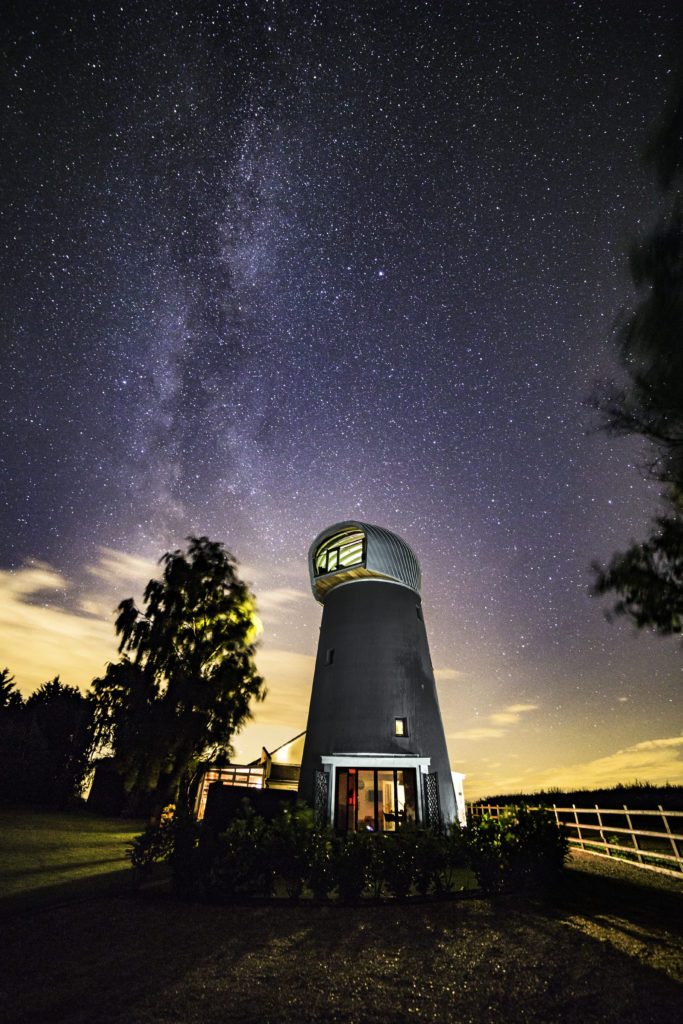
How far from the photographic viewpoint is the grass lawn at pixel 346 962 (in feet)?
17.0

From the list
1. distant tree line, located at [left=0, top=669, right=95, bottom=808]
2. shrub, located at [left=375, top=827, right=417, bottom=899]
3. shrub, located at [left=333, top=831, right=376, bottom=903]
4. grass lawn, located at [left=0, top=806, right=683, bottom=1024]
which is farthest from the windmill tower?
distant tree line, located at [left=0, top=669, right=95, bottom=808]

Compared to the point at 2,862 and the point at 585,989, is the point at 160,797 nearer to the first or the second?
the point at 2,862

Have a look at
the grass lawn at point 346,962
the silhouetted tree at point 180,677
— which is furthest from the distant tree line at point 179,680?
the grass lawn at point 346,962

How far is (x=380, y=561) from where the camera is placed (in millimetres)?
18875

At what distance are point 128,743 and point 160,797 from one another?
8.36ft

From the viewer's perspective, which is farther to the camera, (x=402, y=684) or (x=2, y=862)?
(x=402, y=684)

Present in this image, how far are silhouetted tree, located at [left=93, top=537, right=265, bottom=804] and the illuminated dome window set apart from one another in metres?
4.42

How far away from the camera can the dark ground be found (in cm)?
518

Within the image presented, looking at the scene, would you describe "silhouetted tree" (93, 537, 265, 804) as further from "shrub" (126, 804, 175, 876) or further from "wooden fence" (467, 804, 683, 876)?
"wooden fence" (467, 804, 683, 876)

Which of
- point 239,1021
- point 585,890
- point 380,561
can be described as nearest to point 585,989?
point 239,1021

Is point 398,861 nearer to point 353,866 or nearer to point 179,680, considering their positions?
point 353,866

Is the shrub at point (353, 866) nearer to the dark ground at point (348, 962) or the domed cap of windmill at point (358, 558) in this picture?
the dark ground at point (348, 962)

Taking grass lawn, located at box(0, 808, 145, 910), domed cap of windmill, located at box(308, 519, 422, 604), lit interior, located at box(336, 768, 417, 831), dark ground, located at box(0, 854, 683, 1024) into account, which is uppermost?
domed cap of windmill, located at box(308, 519, 422, 604)

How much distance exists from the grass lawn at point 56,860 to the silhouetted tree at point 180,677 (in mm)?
2770
